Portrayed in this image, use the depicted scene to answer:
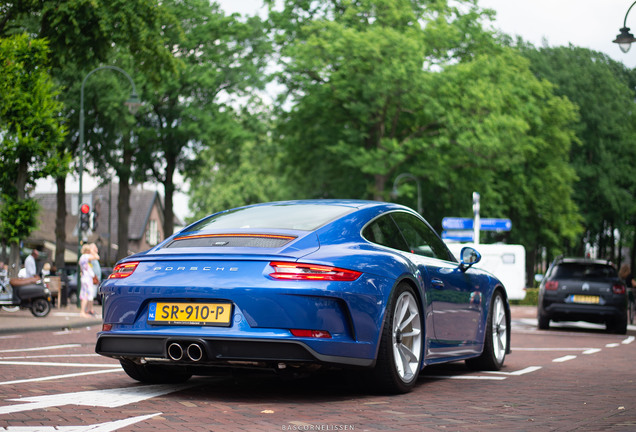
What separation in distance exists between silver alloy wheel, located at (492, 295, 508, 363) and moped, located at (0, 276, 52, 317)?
602 inches

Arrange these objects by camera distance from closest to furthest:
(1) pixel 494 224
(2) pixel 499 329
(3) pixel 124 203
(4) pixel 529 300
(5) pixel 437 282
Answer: (5) pixel 437 282, (2) pixel 499 329, (1) pixel 494 224, (3) pixel 124 203, (4) pixel 529 300

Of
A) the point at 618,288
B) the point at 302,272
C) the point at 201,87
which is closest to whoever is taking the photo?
the point at 302,272

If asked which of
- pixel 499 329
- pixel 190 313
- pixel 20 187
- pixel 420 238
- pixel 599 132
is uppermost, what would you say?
pixel 599 132

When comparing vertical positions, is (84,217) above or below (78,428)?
above

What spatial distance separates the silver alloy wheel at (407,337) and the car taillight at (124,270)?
186 centimetres

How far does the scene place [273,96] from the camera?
40406mm

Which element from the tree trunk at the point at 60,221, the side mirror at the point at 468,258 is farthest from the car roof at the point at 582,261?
the tree trunk at the point at 60,221

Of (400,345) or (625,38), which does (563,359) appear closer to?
(400,345)

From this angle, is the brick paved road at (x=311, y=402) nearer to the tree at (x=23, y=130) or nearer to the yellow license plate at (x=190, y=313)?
the yellow license plate at (x=190, y=313)

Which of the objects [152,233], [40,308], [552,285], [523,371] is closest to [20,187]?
[40,308]

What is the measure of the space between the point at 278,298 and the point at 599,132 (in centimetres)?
4622

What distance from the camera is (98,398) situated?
6379 mm

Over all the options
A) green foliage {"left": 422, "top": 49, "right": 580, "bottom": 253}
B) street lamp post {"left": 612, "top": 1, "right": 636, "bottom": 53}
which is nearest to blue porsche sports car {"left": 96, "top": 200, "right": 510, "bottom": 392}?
street lamp post {"left": 612, "top": 1, "right": 636, "bottom": 53}

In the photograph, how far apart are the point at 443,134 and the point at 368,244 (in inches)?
1220
